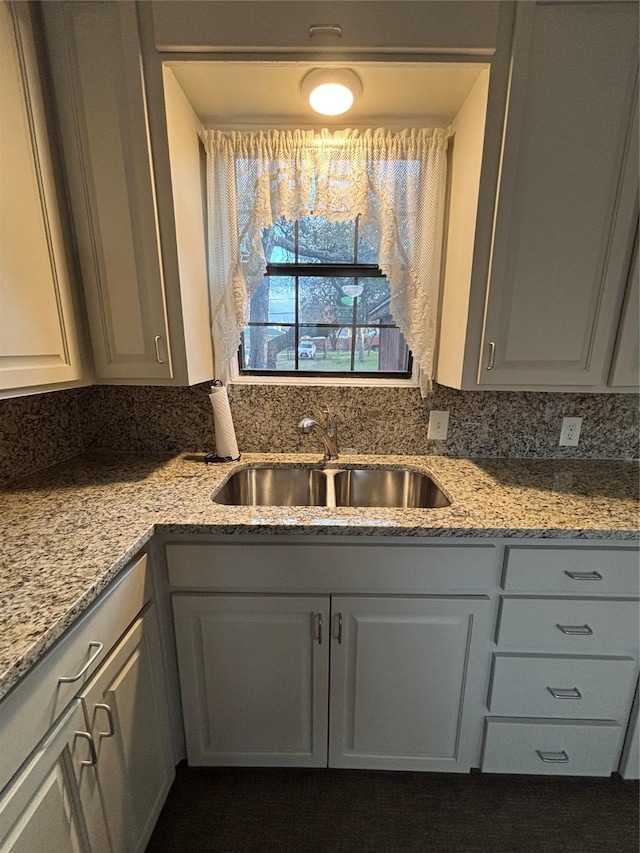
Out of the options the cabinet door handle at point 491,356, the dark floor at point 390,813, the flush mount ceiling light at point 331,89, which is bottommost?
the dark floor at point 390,813

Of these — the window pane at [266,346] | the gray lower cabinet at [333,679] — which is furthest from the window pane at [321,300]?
the gray lower cabinet at [333,679]

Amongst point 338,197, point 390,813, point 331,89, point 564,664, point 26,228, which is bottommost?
point 390,813

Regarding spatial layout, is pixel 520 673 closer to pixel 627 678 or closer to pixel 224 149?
pixel 627 678

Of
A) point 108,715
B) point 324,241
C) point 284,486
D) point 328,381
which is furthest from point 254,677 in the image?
point 324,241

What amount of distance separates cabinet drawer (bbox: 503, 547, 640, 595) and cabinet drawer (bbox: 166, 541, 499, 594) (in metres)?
0.07

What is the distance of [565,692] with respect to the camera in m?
1.17

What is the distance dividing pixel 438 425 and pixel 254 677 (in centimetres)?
119

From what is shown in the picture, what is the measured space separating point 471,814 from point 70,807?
121cm

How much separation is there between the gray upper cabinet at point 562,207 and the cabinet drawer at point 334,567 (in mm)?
605

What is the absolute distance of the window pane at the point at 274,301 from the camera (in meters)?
1.60

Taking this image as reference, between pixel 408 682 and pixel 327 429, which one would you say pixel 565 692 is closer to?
pixel 408 682

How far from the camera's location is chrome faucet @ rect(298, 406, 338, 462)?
1568mm

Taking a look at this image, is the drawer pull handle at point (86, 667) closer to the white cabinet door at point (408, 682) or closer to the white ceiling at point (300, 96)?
the white cabinet door at point (408, 682)

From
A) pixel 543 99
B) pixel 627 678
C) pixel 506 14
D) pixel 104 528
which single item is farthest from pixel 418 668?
pixel 506 14
